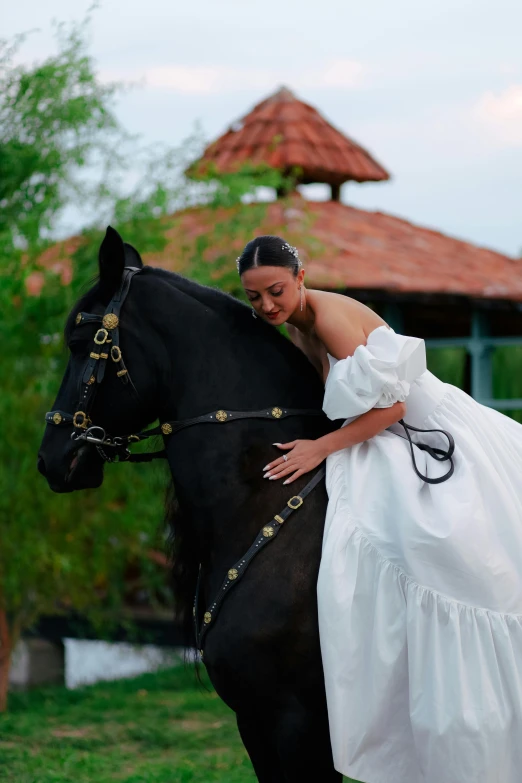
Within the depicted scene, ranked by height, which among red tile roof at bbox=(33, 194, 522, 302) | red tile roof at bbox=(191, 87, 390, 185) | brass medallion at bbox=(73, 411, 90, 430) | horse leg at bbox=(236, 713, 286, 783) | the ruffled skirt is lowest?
horse leg at bbox=(236, 713, 286, 783)

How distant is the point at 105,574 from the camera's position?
26.1 ft

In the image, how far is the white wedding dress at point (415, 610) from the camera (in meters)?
2.68

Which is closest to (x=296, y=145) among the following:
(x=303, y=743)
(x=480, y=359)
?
(x=480, y=359)

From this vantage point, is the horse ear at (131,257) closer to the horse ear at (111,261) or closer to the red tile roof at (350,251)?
the horse ear at (111,261)

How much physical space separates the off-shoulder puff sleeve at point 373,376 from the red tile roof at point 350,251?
4.80 metres

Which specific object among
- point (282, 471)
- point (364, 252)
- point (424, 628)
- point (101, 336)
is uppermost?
point (364, 252)

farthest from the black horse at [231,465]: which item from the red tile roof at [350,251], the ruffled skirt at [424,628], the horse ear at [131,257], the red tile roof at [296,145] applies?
the red tile roof at [296,145]

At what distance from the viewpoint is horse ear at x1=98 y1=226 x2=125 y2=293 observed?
9.94 ft

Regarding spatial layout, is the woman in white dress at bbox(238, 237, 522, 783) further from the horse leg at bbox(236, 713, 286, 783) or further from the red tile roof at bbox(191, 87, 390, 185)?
the red tile roof at bbox(191, 87, 390, 185)

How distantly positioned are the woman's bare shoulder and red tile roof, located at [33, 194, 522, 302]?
4650 mm

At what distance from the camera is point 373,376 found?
2.85 meters

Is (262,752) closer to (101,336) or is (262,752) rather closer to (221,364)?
(221,364)

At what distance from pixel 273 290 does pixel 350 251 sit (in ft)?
23.5

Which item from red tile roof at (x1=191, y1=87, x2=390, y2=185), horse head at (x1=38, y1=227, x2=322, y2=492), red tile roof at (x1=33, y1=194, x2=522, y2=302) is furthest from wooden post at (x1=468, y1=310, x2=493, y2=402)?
horse head at (x1=38, y1=227, x2=322, y2=492)
